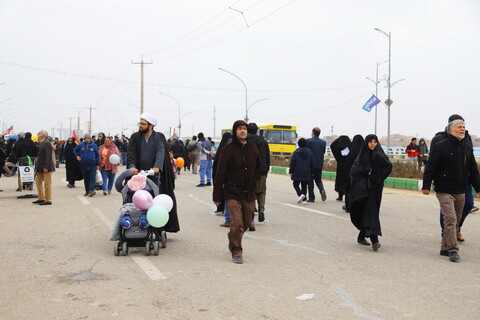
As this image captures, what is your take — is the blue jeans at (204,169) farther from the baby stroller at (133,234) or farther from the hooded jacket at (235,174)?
the hooded jacket at (235,174)

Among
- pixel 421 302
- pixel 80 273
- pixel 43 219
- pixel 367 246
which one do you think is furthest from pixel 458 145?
pixel 43 219

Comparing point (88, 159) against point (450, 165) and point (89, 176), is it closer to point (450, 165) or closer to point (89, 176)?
point (89, 176)

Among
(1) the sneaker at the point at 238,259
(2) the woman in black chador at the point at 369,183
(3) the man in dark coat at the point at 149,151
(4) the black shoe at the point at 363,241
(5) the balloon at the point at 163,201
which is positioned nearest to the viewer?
(1) the sneaker at the point at 238,259

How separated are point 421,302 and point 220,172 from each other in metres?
2.98

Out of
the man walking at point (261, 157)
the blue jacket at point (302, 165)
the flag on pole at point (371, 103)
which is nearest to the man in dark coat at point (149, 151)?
the man walking at point (261, 157)

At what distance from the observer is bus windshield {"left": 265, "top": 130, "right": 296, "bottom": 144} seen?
41.1m

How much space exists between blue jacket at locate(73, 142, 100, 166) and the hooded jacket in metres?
9.13

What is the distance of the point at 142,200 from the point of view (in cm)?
732

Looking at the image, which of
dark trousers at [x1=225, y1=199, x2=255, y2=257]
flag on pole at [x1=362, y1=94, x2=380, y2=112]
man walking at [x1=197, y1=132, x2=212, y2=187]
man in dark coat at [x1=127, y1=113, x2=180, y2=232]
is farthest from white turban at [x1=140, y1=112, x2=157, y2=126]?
flag on pole at [x1=362, y1=94, x2=380, y2=112]

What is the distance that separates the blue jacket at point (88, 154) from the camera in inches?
616

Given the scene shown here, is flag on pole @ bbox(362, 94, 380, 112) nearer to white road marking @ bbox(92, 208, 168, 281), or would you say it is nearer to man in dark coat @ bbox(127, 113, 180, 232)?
man in dark coat @ bbox(127, 113, 180, 232)

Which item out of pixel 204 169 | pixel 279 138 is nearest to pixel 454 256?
pixel 204 169

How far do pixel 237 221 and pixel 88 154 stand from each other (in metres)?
9.51

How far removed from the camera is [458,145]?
7625 mm
